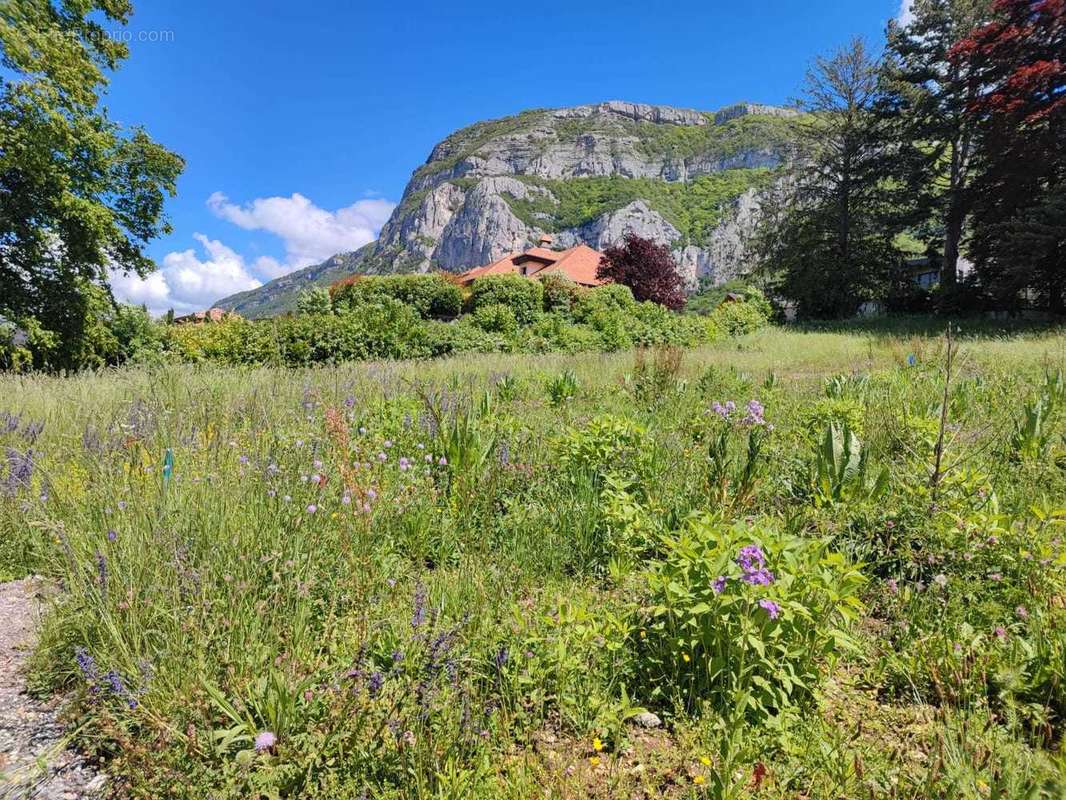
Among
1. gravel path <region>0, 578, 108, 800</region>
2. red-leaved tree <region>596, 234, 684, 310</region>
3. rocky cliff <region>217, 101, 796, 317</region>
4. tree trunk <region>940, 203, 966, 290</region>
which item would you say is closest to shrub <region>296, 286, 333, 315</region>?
red-leaved tree <region>596, 234, 684, 310</region>

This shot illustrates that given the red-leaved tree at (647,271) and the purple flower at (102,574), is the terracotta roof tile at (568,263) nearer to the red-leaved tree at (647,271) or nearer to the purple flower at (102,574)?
the red-leaved tree at (647,271)

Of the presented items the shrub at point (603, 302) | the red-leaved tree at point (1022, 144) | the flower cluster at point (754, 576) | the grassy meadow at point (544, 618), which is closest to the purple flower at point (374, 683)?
the grassy meadow at point (544, 618)

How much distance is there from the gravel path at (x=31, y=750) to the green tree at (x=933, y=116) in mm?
26762

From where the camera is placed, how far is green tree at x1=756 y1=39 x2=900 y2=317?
2384 centimetres

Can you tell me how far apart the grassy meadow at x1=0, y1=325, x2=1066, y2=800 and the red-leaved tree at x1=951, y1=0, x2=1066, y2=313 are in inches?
693

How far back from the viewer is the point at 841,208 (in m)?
24.9

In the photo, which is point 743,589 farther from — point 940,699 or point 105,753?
point 105,753

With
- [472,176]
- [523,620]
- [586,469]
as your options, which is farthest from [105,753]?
[472,176]

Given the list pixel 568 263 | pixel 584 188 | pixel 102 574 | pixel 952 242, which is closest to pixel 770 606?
pixel 102 574

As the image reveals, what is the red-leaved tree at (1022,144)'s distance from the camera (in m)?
15.3

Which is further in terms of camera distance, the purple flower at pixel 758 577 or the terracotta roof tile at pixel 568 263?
the terracotta roof tile at pixel 568 263

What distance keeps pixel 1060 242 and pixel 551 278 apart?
15793 mm

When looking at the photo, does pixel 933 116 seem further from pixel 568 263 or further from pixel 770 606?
pixel 568 263

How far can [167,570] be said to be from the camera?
6.12 feet
